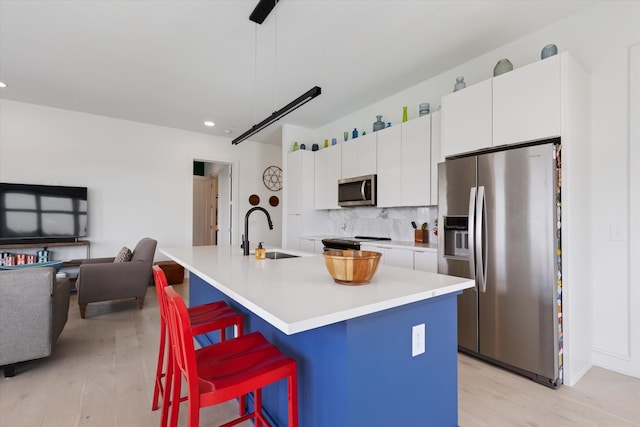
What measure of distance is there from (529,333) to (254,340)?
6.35 ft

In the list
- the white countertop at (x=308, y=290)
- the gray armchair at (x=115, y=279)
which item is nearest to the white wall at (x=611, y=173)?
the white countertop at (x=308, y=290)

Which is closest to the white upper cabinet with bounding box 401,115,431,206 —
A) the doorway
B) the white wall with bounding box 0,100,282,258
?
the white wall with bounding box 0,100,282,258

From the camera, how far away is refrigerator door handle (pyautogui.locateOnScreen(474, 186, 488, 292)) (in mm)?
2383

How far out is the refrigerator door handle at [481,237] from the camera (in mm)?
2383

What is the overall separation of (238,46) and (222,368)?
280 cm

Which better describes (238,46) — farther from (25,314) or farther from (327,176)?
(25,314)

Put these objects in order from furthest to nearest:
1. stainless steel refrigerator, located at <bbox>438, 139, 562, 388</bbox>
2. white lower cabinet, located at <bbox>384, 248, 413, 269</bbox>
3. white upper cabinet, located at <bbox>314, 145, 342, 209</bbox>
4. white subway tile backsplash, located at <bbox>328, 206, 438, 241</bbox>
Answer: white upper cabinet, located at <bbox>314, 145, 342, 209</bbox>, white subway tile backsplash, located at <bbox>328, 206, 438, 241</bbox>, white lower cabinet, located at <bbox>384, 248, 413, 269</bbox>, stainless steel refrigerator, located at <bbox>438, 139, 562, 388</bbox>

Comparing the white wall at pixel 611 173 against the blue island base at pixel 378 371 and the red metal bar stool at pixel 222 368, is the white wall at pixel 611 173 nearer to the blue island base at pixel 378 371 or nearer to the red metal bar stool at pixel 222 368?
the blue island base at pixel 378 371

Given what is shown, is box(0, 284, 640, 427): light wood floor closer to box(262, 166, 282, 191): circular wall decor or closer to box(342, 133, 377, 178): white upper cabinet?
box(342, 133, 377, 178): white upper cabinet

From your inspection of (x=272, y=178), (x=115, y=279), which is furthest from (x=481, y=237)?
(x=272, y=178)

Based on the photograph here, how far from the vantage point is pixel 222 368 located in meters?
1.20

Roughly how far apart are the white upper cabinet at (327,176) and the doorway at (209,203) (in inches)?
99.8

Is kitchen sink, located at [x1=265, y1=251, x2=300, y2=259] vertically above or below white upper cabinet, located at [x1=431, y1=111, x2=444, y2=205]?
below

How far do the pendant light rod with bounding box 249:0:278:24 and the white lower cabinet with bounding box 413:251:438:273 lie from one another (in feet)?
7.96
